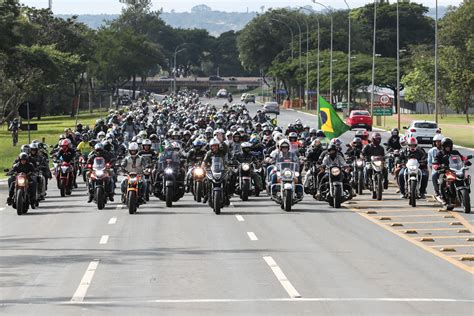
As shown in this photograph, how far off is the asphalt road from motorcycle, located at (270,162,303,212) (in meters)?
0.33

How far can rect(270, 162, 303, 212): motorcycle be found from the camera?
3164 cm

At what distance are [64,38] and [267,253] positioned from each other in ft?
413

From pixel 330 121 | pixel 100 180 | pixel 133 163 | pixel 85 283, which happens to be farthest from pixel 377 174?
pixel 85 283

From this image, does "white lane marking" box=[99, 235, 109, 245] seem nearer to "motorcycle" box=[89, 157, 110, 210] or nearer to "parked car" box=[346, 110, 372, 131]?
"motorcycle" box=[89, 157, 110, 210]

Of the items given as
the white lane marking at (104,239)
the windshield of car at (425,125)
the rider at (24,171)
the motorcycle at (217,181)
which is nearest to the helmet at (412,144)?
the motorcycle at (217,181)

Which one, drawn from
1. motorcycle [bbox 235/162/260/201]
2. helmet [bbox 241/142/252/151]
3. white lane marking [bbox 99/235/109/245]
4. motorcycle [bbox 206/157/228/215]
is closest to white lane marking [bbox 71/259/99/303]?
white lane marking [bbox 99/235/109/245]

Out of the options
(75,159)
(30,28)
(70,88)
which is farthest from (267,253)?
(70,88)

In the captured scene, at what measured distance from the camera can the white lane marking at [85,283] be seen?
1752 cm

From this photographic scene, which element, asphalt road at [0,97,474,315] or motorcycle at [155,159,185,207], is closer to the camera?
asphalt road at [0,97,474,315]

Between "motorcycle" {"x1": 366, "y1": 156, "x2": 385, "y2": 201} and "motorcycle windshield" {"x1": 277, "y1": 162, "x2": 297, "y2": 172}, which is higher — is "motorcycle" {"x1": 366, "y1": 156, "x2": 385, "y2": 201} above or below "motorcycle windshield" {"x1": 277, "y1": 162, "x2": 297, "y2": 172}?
below

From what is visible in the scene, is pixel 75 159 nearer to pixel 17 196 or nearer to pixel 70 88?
pixel 17 196

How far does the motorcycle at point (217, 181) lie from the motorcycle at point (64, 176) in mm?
7574

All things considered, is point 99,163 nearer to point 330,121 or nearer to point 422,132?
point 330,121

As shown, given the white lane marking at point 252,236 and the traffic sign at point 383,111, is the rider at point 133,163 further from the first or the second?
the traffic sign at point 383,111
